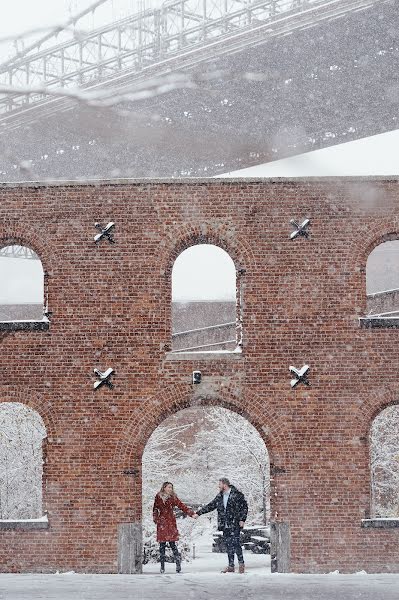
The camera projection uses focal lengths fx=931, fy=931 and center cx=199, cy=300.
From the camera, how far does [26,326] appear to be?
45.0 feet

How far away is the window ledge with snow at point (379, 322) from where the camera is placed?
13562 mm

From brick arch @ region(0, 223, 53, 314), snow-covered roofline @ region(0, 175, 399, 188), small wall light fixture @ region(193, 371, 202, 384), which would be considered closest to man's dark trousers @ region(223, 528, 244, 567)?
small wall light fixture @ region(193, 371, 202, 384)

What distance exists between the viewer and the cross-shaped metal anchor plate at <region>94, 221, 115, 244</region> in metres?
13.8

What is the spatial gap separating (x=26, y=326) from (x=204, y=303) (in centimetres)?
2702

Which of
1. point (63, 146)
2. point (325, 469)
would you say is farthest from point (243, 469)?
point (63, 146)

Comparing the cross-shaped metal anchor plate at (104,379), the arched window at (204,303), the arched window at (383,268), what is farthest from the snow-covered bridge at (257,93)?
the cross-shaped metal anchor plate at (104,379)

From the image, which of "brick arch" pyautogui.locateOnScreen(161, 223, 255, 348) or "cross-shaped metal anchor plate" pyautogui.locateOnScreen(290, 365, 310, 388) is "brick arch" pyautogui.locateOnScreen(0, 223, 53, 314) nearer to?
"brick arch" pyautogui.locateOnScreen(161, 223, 255, 348)

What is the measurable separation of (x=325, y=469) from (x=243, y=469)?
38.5ft

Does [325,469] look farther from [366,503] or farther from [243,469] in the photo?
[243,469]

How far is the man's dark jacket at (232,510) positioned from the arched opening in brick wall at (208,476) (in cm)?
436

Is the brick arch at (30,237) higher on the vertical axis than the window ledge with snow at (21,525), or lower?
higher

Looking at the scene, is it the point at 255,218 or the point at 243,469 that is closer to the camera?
the point at 255,218

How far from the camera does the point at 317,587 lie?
11.2m

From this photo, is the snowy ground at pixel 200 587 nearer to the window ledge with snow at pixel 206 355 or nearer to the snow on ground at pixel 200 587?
the snow on ground at pixel 200 587
